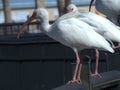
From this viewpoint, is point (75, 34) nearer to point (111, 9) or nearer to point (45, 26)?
point (45, 26)

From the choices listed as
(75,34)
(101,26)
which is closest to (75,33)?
(75,34)

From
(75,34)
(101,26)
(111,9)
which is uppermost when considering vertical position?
(101,26)

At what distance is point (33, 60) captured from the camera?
415 inches

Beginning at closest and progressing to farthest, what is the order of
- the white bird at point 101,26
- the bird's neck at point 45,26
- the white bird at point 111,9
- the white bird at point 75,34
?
the white bird at point 75,34 < the white bird at point 101,26 < the bird's neck at point 45,26 < the white bird at point 111,9

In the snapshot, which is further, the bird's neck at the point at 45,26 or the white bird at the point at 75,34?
the bird's neck at the point at 45,26

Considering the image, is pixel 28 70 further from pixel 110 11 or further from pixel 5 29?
pixel 5 29

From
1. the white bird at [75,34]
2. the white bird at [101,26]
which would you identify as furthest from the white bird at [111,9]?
the white bird at [75,34]

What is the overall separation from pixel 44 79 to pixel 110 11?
6.33 feet

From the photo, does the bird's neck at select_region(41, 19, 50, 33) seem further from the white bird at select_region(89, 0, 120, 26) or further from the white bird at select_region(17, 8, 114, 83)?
the white bird at select_region(89, 0, 120, 26)

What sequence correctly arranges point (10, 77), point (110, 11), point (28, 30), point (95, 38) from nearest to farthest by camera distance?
point (95, 38), point (110, 11), point (10, 77), point (28, 30)

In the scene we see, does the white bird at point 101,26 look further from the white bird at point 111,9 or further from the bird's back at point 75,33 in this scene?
the white bird at point 111,9

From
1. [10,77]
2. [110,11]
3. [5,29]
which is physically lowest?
[5,29]

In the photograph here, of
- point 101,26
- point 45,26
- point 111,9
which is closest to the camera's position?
point 101,26

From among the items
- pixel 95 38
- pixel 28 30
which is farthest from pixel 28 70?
pixel 28 30
